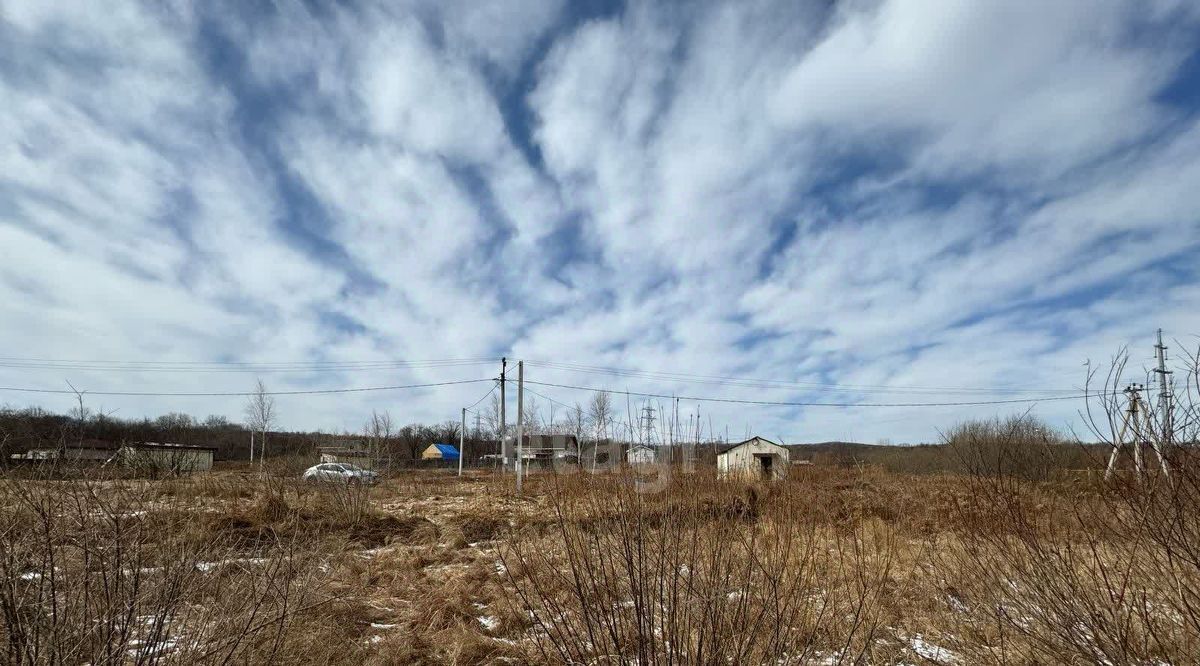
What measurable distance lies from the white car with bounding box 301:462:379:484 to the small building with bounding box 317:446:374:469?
1.00 metres

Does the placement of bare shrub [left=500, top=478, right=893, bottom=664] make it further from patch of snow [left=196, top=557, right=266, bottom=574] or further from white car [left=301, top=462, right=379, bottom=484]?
white car [left=301, top=462, right=379, bottom=484]

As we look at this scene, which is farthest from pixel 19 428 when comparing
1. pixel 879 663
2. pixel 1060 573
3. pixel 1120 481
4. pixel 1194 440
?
pixel 1194 440

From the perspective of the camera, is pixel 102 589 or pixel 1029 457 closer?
pixel 102 589

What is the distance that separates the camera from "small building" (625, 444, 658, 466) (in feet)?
10.9

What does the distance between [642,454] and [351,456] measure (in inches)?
524

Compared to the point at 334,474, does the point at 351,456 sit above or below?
above

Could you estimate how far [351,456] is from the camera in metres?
14.6

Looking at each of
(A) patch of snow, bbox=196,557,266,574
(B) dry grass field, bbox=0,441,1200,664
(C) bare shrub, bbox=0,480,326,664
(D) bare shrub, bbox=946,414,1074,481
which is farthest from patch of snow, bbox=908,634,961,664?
(A) patch of snow, bbox=196,557,266,574

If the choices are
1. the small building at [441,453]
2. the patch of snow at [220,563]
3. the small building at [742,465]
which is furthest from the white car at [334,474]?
the small building at [441,453]

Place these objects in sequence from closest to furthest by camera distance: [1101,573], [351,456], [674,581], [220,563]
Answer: [674,581], [220,563], [1101,573], [351,456]

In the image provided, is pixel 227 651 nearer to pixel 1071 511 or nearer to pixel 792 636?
pixel 792 636

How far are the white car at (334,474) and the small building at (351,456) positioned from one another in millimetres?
1002

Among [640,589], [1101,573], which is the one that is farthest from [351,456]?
[1101,573]

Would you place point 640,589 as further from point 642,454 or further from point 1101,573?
point 1101,573
